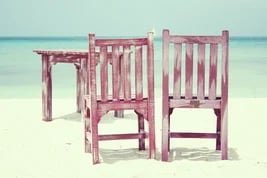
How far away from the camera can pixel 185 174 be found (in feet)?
15.6


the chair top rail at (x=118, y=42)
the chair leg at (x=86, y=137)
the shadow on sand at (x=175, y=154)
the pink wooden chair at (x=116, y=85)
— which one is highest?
the chair top rail at (x=118, y=42)

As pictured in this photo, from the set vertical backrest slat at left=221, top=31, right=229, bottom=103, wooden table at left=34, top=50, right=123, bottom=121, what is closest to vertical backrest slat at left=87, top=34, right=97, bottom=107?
vertical backrest slat at left=221, top=31, right=229, bottom=103

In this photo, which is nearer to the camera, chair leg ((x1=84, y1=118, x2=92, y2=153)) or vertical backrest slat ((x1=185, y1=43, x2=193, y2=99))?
vertical backrest slat ((x1=185, y1=43, x2=193, y2=99))

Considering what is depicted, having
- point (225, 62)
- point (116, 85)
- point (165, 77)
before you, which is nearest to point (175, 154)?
point (165, 77)

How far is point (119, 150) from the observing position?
19.3 feet

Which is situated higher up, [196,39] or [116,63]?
[196,39]

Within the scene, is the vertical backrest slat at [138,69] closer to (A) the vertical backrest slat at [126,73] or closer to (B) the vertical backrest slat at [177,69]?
(A) the vertical backrest slat at [126,73]

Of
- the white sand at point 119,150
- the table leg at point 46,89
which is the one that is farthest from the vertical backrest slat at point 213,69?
the table leg at point 46,89

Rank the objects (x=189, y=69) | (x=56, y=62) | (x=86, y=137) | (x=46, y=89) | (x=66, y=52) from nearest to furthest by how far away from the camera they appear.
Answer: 1. (x=189, y=69)
2. (x=86, y=137)
3. (x=66, y=52)
4. (x=56, y=62)
5. (x=46, y=89)

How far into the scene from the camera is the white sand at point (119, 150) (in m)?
4.89

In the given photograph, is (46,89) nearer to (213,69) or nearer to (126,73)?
(126,73)

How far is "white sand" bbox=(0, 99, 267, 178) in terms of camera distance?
4.89m

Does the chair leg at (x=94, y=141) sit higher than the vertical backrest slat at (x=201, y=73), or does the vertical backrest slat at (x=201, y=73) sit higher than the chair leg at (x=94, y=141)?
→ the vertical backrest slat at (x=201, y=73)

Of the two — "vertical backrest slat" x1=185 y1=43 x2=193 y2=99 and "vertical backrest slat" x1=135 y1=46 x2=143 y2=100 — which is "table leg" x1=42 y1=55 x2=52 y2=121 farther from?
"vertical backrest slat" x1=185 y1=43 x2=193 y2=99
